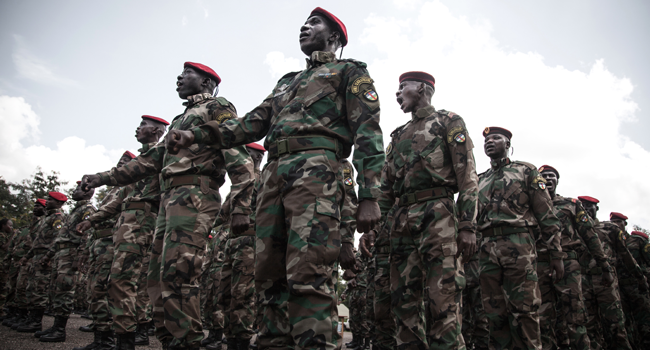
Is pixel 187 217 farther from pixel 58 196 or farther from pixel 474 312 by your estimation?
pixel 58 196

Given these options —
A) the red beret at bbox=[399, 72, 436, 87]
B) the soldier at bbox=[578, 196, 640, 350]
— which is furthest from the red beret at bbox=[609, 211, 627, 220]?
the red beret at bbox=[399, 72, 436, 87]

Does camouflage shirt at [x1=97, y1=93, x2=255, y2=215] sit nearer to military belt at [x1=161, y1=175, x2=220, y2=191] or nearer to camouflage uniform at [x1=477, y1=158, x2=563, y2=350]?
military belt at [x1=161, y1=175, x2=220, y2=191]

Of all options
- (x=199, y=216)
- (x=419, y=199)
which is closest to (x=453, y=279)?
(x=419, y=199)

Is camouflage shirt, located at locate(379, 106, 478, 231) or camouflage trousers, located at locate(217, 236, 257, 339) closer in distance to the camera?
camouflage shirt, located at locate(379, 106, 478, 231)

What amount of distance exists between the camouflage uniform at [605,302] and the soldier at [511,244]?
12.5 feet

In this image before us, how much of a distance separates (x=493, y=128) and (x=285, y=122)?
4.39 metres

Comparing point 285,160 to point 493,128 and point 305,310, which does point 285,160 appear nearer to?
point 305,310

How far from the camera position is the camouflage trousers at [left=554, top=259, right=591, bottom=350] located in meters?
6.53

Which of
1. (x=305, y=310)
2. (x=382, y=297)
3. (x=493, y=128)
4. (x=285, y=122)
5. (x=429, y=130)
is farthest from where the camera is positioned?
(x=493, y=128)

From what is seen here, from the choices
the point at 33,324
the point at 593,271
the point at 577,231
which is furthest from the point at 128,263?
the point at 593,271

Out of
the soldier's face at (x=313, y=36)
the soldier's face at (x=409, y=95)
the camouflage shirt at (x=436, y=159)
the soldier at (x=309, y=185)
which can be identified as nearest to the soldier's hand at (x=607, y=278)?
the camouflage shirt at (x=436, y=159)

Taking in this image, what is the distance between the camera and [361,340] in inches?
386

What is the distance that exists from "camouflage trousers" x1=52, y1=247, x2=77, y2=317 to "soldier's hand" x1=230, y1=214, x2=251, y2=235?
15.7 ft

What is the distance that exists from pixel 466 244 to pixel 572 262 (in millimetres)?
5048
